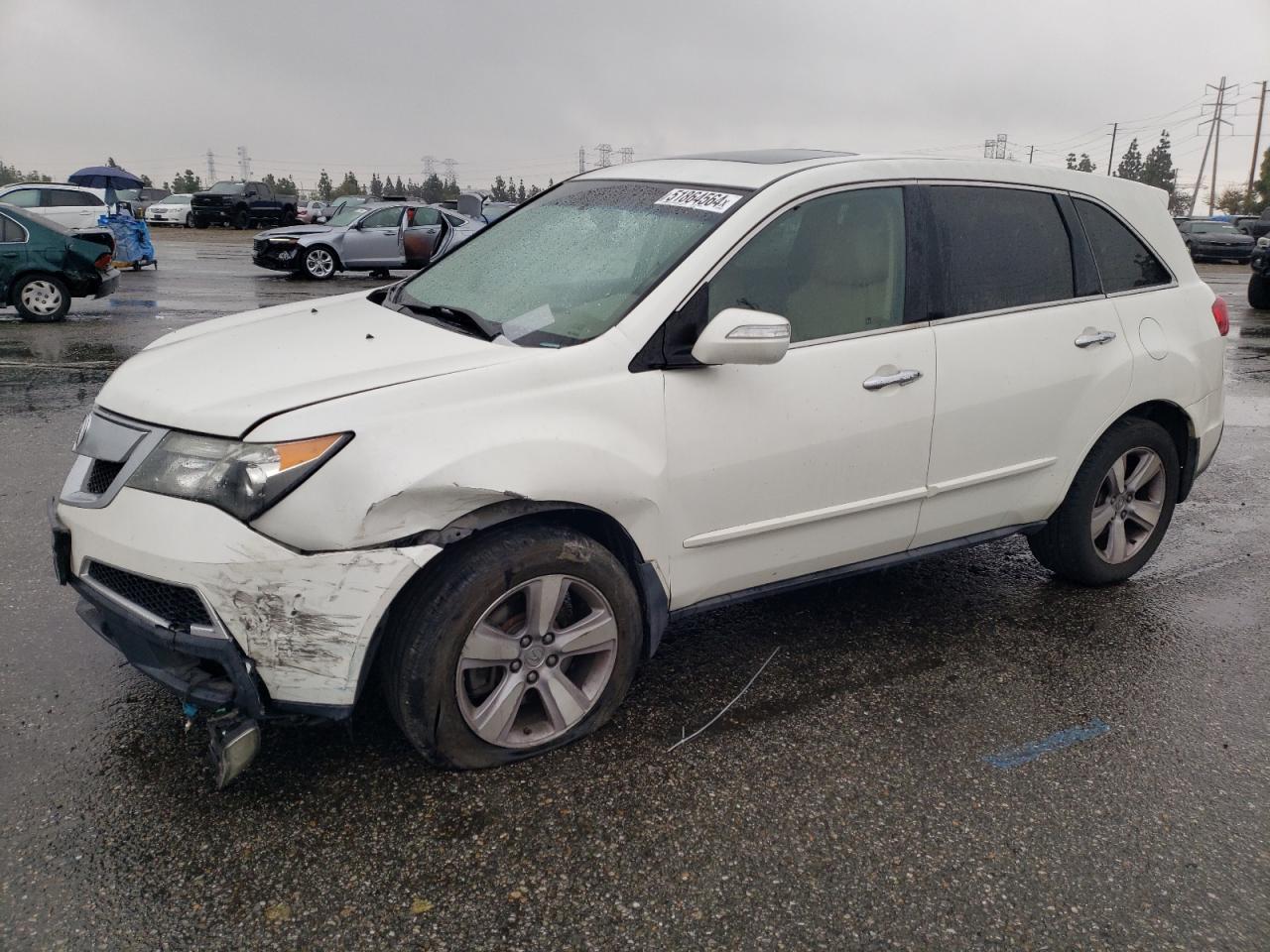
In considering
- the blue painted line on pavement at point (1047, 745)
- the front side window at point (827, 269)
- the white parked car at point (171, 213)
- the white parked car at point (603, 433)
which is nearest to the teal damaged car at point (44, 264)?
the white parked car at point (603, 433)

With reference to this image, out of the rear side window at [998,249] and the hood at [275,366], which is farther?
the rear side window at [998,249]

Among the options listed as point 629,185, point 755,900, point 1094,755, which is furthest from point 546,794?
point 629,185

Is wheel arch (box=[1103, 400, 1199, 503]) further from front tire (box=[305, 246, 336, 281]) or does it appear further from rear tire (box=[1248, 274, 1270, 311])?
front tire (box=[305, 246, 336, 281])

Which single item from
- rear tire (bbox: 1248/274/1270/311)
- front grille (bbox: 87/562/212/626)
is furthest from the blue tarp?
rear tire (bbox: 1248/274/1270/311)

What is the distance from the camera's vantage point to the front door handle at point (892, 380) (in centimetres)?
340

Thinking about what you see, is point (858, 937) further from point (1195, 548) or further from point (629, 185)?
point (1195, 548)

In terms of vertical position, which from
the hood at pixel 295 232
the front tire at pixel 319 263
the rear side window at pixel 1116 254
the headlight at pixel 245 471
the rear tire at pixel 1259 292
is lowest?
the rear tire at pixel 1259 292

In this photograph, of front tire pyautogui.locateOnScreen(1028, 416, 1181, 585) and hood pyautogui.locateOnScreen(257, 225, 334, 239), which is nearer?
front tire pyautogui.locateOnScreen(1028, 416, 1181, 585)

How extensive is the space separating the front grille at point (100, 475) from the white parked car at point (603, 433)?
0.02m

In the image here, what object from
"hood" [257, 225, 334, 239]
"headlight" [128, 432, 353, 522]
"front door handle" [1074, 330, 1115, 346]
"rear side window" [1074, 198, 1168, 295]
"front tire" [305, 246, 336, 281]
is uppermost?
"rear side window" [1074, 198, 1168, 295]

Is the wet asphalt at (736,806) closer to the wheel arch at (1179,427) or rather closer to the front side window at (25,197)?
the wheel arch at (1179,427)

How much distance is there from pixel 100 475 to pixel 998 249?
318cm

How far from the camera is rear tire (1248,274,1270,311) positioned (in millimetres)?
17403

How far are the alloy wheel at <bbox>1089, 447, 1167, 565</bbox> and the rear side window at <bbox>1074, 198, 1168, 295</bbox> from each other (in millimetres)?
716
